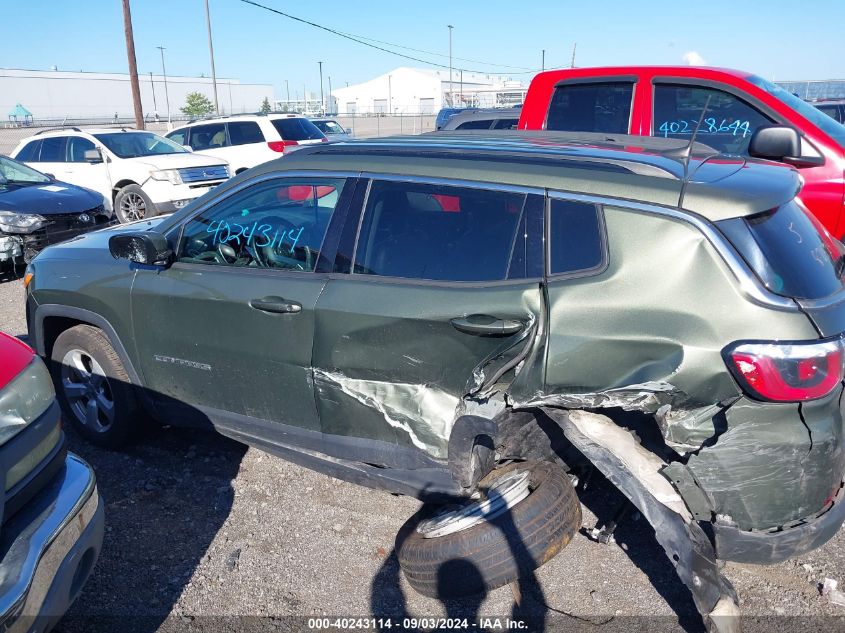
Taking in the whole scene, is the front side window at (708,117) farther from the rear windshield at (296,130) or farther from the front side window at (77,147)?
the front side window at (77,147)

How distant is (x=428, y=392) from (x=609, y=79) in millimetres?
3787

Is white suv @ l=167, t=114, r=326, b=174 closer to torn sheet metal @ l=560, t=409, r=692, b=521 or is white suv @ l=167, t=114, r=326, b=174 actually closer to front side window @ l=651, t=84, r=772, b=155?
front side window @ l=651, t=84, r=772, b=155

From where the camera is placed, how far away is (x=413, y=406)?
2.90 m

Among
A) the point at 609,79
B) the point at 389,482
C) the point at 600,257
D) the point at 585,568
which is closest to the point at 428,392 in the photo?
the point at 389,482

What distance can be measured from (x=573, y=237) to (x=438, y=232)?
635mm

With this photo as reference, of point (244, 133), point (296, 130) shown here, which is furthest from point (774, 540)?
point (244, 133)

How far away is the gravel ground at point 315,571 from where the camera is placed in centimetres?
278

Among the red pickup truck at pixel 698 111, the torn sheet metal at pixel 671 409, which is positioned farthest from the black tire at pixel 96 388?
the red pickup truck at pixel 698 111

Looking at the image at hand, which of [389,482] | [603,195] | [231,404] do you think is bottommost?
[389,482]

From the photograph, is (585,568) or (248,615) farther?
(585,568)

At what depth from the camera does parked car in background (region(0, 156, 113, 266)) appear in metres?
7.97

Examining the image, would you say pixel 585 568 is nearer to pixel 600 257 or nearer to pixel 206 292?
pixel 600 257

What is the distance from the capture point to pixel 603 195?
254cm

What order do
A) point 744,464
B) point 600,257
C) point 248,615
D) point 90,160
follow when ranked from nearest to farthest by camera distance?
point 744,464 < point 600,257 < point 248,615 < point 90,160
